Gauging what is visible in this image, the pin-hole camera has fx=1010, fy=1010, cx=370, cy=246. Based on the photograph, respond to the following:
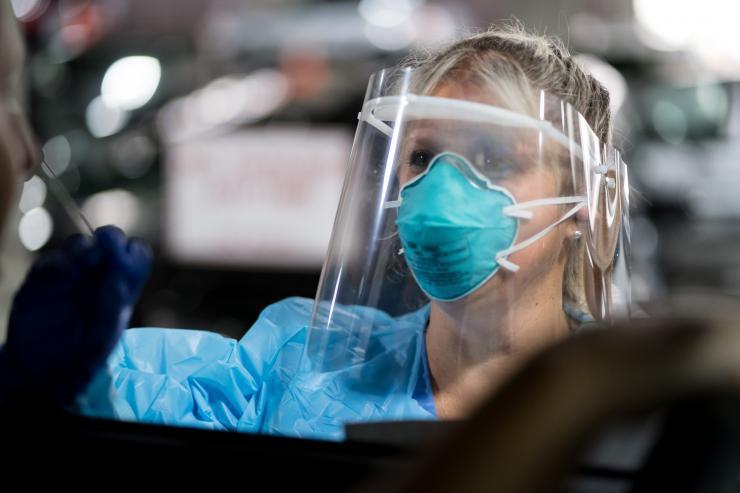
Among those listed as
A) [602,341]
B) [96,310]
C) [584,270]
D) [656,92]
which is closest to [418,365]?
[584,270]

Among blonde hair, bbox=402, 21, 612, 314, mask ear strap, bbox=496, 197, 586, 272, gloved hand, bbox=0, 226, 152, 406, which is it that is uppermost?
blonde hair, bbox=402, 21, 612, 314

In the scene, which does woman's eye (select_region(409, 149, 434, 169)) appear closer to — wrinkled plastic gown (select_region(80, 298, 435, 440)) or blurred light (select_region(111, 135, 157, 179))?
wrinkled plastic gown (select_region(80, 298, 435, 440))

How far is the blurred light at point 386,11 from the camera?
28.1ft

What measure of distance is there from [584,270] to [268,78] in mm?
5529

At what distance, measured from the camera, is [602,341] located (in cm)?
77

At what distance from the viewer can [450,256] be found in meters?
1.76

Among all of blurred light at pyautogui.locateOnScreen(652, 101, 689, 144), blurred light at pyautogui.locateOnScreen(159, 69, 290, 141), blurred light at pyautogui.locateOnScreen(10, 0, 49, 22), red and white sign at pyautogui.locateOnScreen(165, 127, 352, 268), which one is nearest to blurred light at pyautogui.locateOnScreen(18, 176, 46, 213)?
red and white sign at pyautogui.locateOnScreen(165, 127, 352, 268)

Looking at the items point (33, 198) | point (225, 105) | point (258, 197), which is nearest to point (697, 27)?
point (225, 105)

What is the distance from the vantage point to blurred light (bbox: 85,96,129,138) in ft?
21.7

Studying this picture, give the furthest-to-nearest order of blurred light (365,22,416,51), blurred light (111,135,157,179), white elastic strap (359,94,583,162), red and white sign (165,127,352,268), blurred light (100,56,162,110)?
blurred light (365,22,416,51) < blurred light (100,56,162,110) < blurred light (111,135,157,179) < red and white sign (165,127,352,268) < white elastic strap (359,94,583,162)

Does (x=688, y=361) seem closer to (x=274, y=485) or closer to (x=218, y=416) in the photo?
(x=274, y=485)

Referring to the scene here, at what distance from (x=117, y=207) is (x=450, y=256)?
4924 mm

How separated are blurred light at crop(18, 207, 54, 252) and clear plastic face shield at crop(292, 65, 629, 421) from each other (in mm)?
3769

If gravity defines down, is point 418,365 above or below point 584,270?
below
